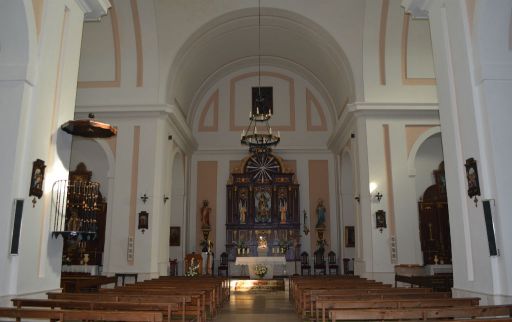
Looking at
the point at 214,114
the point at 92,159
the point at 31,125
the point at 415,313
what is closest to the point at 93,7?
the point at 31,125

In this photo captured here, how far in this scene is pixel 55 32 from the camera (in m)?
6.29

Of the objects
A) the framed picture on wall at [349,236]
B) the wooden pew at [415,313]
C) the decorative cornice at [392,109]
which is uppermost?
the decorative cornice at [392,109]

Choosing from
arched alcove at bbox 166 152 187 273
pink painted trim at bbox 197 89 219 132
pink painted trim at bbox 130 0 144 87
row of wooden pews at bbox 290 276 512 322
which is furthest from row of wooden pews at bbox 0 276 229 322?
pink painted trim at bbox 197 89 219 132

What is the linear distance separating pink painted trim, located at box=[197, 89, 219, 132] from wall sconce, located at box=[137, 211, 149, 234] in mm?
6234

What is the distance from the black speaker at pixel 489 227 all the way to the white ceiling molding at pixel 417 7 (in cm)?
332

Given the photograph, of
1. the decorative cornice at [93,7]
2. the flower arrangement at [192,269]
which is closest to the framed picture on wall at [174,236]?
the flower arrangement at [192,269]

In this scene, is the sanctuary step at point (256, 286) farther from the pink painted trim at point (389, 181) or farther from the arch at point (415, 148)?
the arch at point (415, 148)

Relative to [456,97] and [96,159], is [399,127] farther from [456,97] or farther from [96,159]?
[96,159]

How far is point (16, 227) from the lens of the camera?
211 inches

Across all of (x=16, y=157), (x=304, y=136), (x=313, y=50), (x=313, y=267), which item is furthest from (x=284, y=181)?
(x=16, y=157)

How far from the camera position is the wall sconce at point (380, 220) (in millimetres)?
11320

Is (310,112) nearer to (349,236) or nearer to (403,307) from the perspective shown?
(349,236)

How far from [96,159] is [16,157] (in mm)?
9377

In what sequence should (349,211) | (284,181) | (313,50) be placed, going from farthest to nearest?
(284,181) < (349,211) < (313,50)
